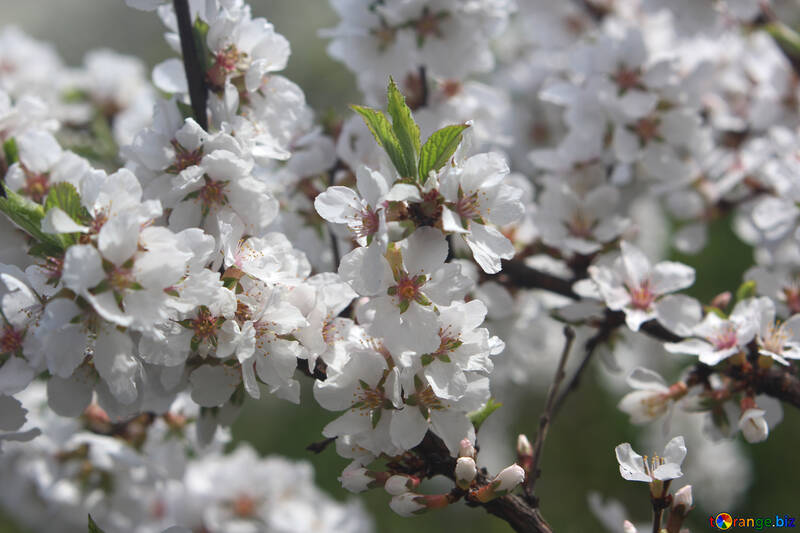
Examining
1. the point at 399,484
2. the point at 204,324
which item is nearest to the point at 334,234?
the point at 204,324

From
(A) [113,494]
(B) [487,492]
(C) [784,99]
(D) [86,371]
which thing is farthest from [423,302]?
(C) [784,99]

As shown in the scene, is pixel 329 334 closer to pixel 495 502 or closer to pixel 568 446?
pixel 495 502

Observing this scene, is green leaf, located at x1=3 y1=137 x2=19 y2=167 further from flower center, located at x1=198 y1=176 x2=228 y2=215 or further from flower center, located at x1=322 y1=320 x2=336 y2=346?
flower center, located at x1=322 y1=320 x2=336 y2=346

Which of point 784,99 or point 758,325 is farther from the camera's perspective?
point 784,99

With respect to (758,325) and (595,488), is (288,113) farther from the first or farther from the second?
(595,488)

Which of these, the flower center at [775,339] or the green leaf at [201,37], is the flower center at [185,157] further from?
the flower center at [775,339]
